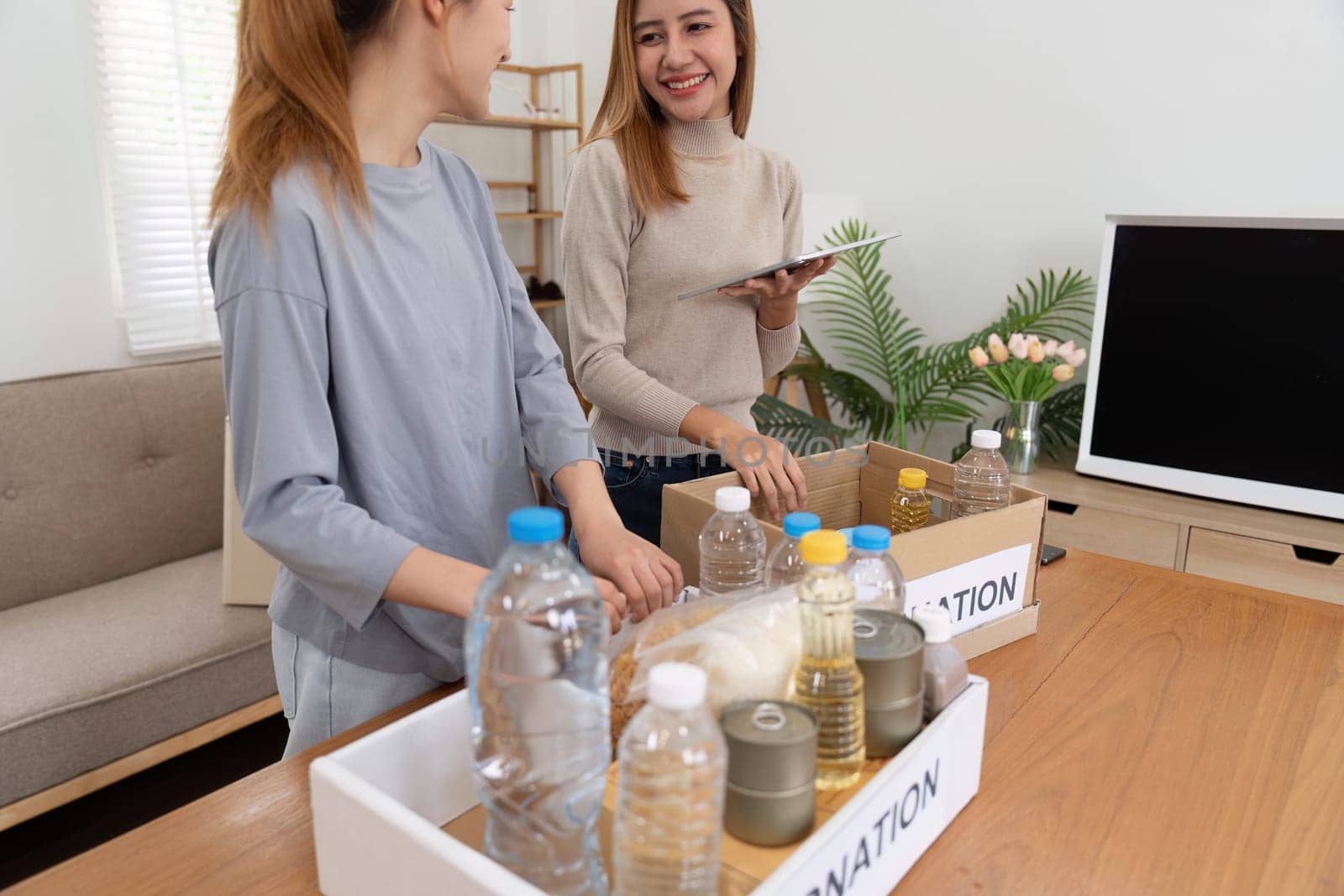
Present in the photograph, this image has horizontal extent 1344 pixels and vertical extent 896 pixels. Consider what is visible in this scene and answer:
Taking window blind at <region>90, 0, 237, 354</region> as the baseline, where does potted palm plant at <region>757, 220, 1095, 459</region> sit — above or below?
below

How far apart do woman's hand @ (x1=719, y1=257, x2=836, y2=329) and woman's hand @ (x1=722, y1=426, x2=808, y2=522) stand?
29 centimetres

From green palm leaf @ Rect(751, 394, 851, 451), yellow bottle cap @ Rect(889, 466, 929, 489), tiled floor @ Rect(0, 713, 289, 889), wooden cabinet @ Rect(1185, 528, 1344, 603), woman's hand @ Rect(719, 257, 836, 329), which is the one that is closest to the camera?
yellow bottle cap @ Rect(889, 466, 929, 489)

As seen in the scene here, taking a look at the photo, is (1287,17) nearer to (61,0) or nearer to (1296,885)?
(1296,885)

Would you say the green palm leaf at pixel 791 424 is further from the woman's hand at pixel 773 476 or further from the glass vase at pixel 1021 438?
the woman's hand at pixel 773 476

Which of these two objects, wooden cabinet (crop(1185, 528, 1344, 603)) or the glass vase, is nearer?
wooden cabinet (crop(1185, 528, 1344, 603))

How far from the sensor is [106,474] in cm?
239

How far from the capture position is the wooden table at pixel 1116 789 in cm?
72

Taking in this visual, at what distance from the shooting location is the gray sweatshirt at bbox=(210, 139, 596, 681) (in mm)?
823

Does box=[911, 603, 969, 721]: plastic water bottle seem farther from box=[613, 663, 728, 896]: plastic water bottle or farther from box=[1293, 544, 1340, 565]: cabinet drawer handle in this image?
box=[1293, 544, 1340, 565]: cabinet drawer handle

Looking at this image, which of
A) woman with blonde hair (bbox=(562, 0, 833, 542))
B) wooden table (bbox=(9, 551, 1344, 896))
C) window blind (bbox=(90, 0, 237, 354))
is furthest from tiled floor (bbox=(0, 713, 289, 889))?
wooden table (bbox=(9, 551, 1344, 896))

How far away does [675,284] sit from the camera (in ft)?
4.89

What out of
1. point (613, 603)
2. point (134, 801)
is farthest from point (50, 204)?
point (613, 603)

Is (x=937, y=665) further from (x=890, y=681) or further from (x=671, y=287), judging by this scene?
(x=671, y=287)

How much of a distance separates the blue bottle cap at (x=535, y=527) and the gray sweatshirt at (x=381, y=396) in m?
0.27
